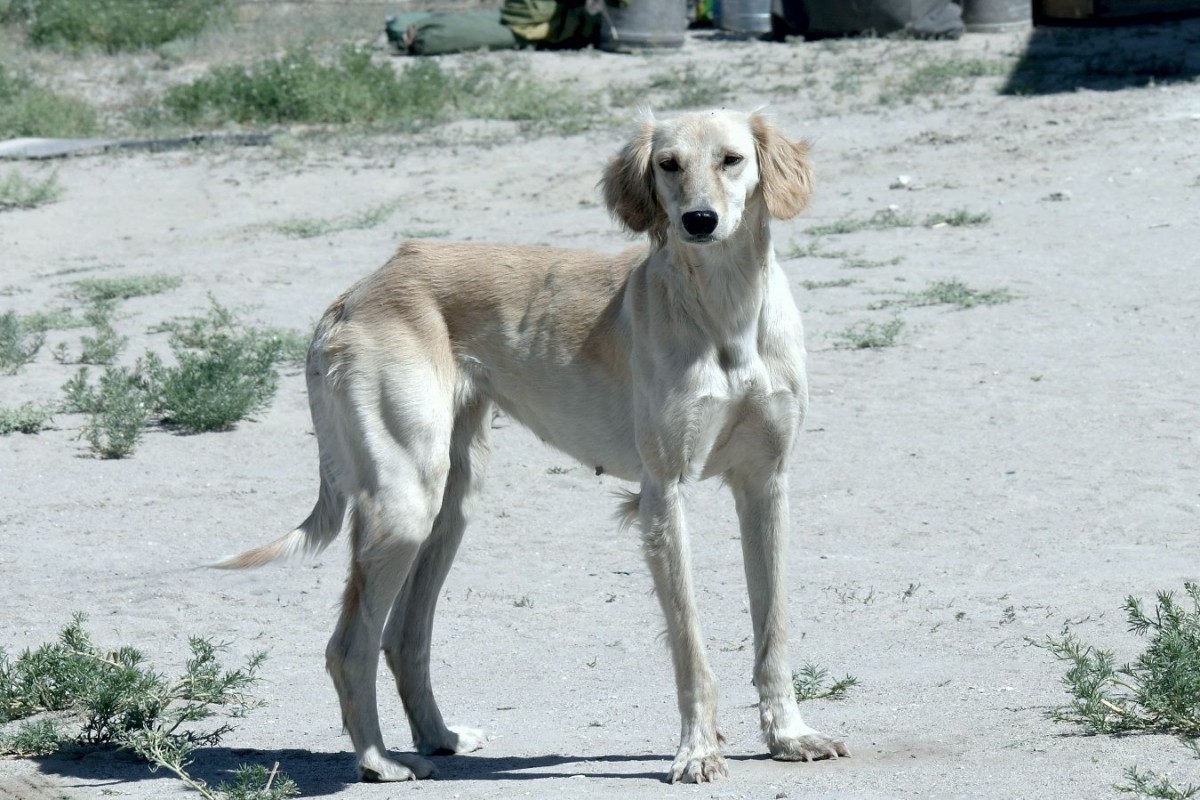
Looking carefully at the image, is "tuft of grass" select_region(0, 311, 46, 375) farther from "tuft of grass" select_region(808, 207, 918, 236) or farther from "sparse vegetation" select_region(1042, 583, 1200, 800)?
"sparse vegetation" select_region(1042, 583, 1200, 800)

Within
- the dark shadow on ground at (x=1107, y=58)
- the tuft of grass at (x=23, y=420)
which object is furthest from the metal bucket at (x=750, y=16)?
the tuft of grass at (x=23, y=420)

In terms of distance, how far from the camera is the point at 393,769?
439 cm

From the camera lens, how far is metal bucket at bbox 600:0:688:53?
18734mm

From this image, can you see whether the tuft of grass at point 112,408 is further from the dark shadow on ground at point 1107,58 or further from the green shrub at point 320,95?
the dark shadow on ground at point 1107,58

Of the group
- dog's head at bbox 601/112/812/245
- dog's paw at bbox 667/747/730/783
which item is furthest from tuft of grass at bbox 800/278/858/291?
dog's paw at bbox 667/747/730/783

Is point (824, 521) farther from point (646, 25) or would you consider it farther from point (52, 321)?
point (646, 25)

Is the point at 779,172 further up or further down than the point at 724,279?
further up

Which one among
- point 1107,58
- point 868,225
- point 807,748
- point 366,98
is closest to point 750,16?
point 1107,58

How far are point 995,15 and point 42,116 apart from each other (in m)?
10.2

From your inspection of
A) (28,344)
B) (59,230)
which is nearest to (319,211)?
(59,230)

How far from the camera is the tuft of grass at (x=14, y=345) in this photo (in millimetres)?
9031

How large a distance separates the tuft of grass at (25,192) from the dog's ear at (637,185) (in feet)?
34.1

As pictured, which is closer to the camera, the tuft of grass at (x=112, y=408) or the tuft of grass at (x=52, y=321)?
the tuft of grass at (x=112, y=408)

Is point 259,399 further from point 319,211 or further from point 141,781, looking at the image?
point 319,211
